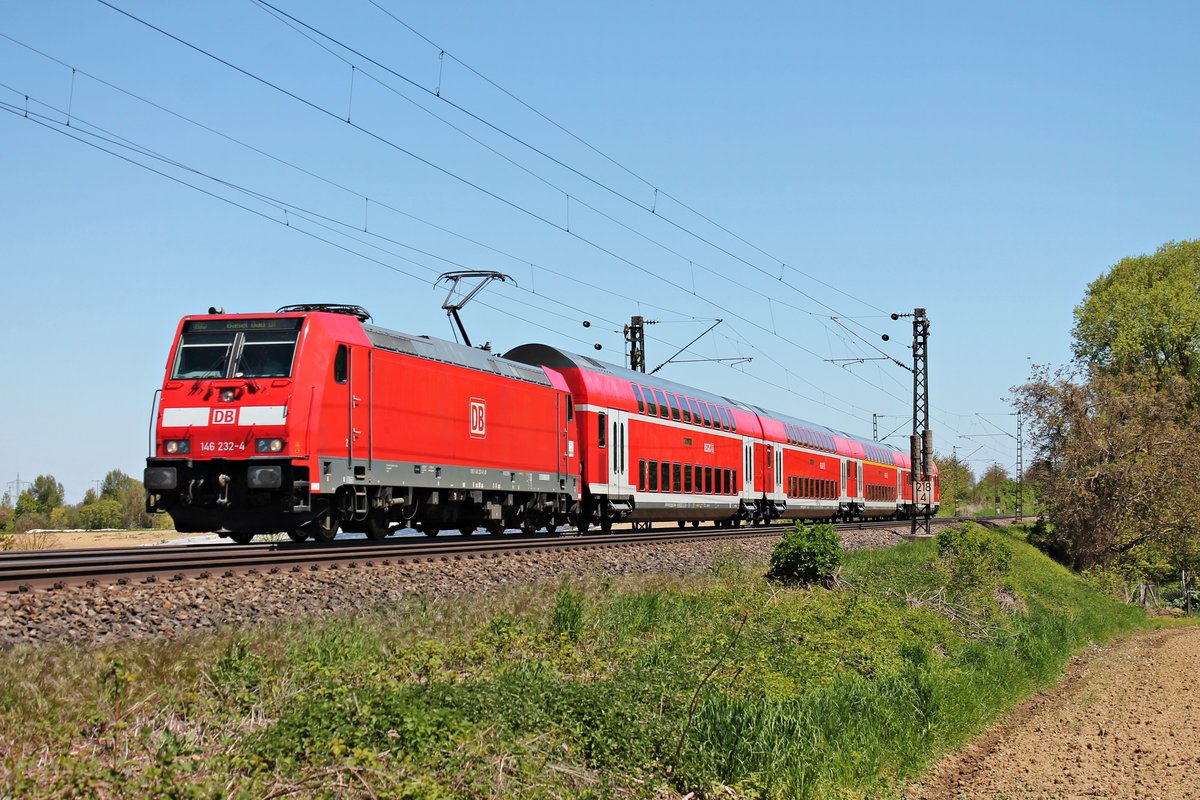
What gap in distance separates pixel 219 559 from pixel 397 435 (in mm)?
5519

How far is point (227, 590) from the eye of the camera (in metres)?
13.1

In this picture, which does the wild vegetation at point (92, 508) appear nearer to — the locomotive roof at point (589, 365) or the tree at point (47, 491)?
the tree at point (47, 491)

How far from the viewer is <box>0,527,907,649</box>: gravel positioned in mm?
10852

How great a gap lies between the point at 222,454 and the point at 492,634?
779 cm

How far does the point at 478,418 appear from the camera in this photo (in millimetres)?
24156

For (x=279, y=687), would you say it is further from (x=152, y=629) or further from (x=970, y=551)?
(x=970, y=551)

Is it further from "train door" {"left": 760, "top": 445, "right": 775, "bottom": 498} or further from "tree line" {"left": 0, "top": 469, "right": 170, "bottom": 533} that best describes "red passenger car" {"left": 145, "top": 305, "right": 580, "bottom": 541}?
"tree line" {"left": 0, "top": 469, "right": 170, "bottom": 533}

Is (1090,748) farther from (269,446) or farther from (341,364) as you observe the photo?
(341,364)

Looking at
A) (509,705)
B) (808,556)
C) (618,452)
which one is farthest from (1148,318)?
(509,705)

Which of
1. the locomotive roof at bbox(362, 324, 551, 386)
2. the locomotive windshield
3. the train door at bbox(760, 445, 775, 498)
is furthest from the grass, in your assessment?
the train door at bbox(760, 445, 775, 498)

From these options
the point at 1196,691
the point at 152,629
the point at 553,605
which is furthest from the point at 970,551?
the point at 152,629

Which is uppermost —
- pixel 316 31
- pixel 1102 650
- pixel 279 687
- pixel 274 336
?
pixel 316 31

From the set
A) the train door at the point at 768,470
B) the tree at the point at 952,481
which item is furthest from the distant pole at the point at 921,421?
the tree at the point at 952,481

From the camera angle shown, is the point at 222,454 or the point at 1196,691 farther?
the point at 1196,691
